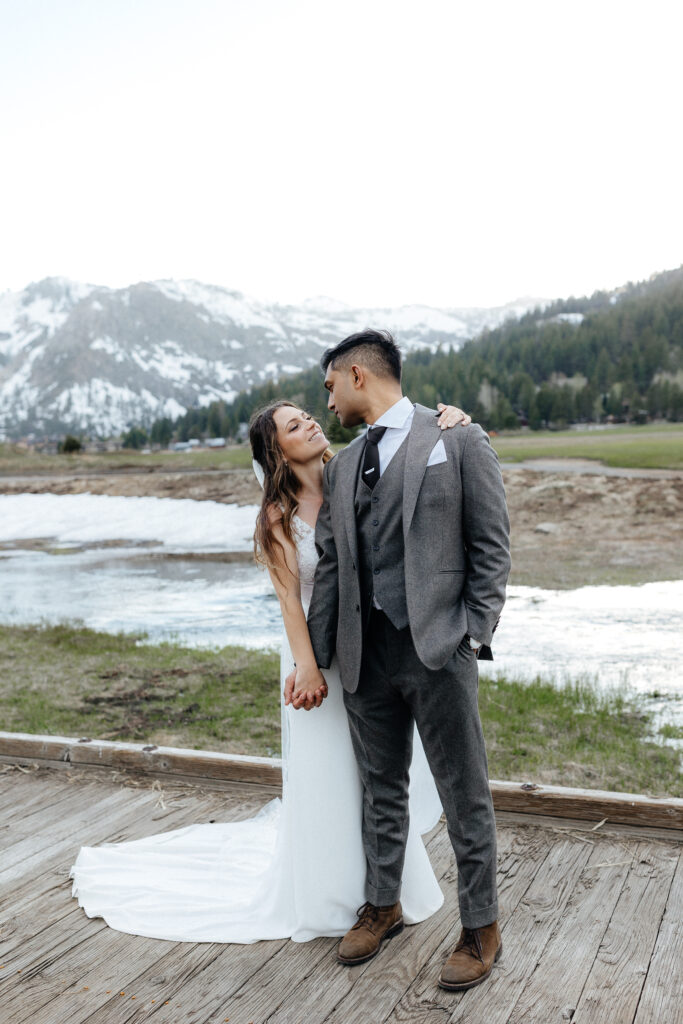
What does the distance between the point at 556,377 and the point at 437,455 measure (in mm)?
105459

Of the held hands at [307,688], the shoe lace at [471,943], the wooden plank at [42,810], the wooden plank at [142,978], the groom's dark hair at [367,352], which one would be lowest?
the wooden plank at [42,810]

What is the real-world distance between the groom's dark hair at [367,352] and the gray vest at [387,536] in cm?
34

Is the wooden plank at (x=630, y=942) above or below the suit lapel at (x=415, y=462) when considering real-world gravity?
below

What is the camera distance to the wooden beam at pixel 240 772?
14.7 feet

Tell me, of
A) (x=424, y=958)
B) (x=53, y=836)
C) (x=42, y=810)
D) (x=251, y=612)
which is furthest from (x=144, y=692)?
(x=424, y=958)

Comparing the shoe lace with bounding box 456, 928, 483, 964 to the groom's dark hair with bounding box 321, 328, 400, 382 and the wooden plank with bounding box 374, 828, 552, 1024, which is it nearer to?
the wooden plank with bounding box 374, 828, 552, 1024

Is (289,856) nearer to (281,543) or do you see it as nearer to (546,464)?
(281,543)

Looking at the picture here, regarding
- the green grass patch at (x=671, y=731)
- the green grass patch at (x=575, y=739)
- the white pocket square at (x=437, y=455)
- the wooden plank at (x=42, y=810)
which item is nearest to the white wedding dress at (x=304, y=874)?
the white pocket square at (x=437, y=455)

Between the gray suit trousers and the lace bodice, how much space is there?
1.36 ft

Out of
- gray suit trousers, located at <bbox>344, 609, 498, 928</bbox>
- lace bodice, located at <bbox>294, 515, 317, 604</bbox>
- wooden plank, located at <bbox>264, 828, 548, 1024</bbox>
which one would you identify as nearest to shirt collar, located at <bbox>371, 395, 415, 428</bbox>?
lace bodice, located at <bbox>294, 515, 317, 604</bbox>

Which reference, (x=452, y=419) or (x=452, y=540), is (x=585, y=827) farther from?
(x=452, y=419)

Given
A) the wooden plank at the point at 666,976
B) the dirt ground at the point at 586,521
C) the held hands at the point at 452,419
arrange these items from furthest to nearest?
the dirt ground at the point at 586,521, the held hands at the point at 452,419, the wooden plank at the point at 666,976

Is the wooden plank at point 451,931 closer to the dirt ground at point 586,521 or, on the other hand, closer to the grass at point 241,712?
the grass at point 241,712

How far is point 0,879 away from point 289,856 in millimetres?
1644
